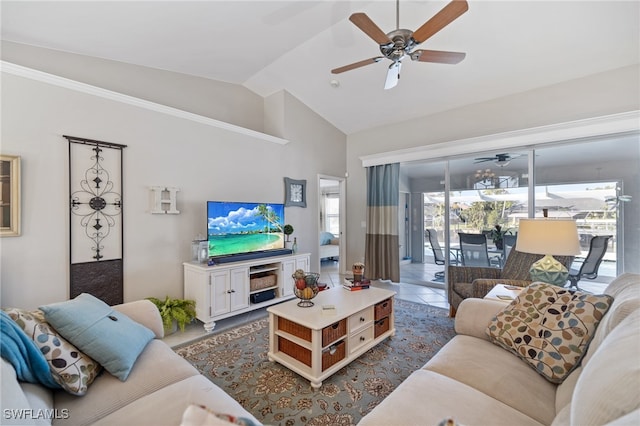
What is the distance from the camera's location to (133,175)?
9.67 ft

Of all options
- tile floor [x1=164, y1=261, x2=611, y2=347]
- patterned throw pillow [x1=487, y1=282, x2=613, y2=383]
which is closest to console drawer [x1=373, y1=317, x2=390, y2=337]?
patterned throw pillow [x1=487, y1=282, x2=613, y2=383]

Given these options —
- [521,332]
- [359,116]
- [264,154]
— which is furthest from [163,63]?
[521,332]

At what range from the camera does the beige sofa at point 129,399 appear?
2.97 feet

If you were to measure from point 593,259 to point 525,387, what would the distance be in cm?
309

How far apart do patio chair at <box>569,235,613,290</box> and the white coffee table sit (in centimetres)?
166

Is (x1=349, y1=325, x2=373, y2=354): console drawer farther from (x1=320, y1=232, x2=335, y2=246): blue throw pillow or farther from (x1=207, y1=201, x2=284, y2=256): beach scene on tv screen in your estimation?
(x1=320, y1=232, x2=335, y2=246): blue throw pillow

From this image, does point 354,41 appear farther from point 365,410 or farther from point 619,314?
point 365,410

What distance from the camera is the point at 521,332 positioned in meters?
1.53

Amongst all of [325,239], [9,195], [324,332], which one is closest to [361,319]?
[324,332]

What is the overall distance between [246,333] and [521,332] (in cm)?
236

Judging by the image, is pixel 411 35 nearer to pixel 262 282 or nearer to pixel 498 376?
pixel 498 376

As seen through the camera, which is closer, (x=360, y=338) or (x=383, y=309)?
(x=360, y=338)

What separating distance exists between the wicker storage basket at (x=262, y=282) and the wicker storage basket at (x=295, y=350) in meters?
1.24

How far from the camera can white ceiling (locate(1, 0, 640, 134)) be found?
7.88 ft
